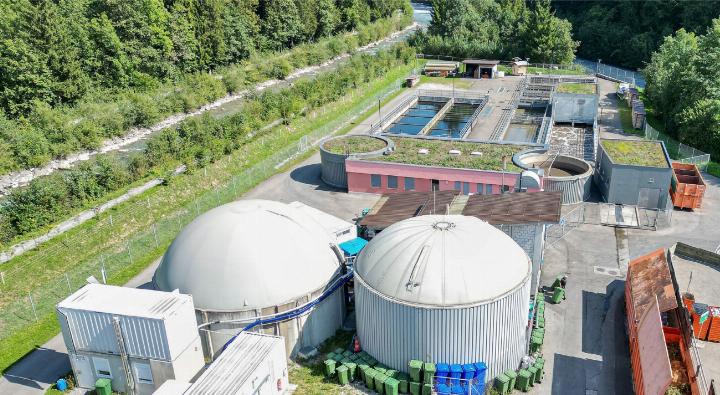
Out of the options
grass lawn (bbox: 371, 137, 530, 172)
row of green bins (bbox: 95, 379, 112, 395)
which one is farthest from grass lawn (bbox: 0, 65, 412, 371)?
grass lawn (bbox: 371, 137, 530, 172)

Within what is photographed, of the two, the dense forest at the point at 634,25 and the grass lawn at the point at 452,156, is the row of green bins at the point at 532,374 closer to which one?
the grass lawn at the point at 452,156

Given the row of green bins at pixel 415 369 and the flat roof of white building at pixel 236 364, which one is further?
the row of green bins at pixel 415 369

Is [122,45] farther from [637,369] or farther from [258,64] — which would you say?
[637,369]

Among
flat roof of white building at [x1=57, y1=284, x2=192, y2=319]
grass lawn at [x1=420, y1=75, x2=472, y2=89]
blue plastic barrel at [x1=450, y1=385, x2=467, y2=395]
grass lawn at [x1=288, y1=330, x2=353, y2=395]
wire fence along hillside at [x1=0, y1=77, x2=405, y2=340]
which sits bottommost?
grass lawn at [x1=288, y1=330, x2=353, y2=395]

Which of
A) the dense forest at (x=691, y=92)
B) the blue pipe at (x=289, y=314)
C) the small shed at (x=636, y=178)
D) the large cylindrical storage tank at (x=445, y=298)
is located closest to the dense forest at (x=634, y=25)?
the dense forest at (x=691, y=92)

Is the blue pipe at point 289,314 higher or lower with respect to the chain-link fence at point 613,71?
higher

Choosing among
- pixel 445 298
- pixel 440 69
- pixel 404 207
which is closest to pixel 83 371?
pixel 445 298

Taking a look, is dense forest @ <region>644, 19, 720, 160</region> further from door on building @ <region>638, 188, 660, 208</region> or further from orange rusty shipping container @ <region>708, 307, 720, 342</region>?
orange rusty shipping container @ <region>708, 307, 720, 342</region>

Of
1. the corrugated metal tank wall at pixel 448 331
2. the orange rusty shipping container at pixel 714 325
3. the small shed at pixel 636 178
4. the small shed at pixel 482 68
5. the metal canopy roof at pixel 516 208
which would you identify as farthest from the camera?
the small shed at pixel 482 68
